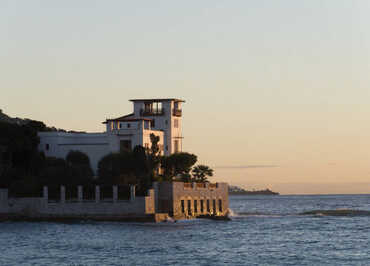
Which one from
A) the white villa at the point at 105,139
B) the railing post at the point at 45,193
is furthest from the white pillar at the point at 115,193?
the white villa at the point at 105,139

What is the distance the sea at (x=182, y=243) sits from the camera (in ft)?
232

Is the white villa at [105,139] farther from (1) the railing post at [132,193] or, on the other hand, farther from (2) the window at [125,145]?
(1) the railing post at [132,193]

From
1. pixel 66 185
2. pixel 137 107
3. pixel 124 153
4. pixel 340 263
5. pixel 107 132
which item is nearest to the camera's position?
pixel 340 263

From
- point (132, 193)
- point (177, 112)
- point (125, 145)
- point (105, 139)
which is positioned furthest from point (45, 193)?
point (177, 112)

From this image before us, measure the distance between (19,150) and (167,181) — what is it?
62.0 feet

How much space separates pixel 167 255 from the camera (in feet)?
242

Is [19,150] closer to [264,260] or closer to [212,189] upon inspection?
[212,189]

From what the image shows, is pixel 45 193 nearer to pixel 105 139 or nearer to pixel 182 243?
pixel 105 139

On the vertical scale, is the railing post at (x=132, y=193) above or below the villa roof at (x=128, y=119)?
below

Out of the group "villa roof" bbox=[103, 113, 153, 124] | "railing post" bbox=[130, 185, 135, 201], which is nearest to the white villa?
"villa roof" bbox=[103, 113, 153, 124]

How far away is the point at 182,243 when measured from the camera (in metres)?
83.9

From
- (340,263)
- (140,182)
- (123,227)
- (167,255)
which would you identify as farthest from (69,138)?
(340,263)

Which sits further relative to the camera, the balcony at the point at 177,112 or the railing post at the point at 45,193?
the balcony at the point at 177,112

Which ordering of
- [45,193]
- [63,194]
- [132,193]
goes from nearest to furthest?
[132,193], [63,194], [45,193]
